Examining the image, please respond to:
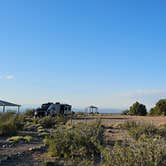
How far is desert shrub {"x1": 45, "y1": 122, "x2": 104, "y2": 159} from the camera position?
14.2 metres

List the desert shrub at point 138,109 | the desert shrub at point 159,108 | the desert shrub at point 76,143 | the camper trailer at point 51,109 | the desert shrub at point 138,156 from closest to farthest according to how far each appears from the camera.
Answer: the desert shrub at point 138,156
the desert shrub at point 76,143
the camper trailer at point 51,109
the desert shrub at point 159,108
the desert shrub at point 138,109

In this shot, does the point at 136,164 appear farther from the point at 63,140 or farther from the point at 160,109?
the point at 160,109

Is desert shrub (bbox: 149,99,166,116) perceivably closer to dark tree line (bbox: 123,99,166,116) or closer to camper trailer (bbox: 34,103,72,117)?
dark tree line (bbox: 123,99,166,116)

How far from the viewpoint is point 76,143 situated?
14.9 metres

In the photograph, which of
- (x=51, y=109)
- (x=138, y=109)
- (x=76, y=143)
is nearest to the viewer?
(x=76, y=143)

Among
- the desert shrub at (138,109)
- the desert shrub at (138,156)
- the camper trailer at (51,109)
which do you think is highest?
the desert shrub at (138,109)

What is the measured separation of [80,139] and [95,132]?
1.04m

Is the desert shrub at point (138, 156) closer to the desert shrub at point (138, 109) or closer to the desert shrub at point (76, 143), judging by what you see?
the desert shrub at point (76, 143)

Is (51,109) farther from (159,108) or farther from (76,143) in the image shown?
(76,143)

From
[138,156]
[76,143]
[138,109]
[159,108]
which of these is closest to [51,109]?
[159,108]

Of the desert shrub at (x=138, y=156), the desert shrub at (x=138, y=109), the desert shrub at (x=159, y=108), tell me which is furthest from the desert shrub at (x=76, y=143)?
the desert shrub at (x=138, y=109)

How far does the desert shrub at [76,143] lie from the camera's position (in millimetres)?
14242

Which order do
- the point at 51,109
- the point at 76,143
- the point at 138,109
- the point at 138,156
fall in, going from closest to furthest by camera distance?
the point at 138,156
the point at 76,143
the point at 51,109
the point at 138,109

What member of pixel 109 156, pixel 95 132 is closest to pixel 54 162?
pixel 95 132
